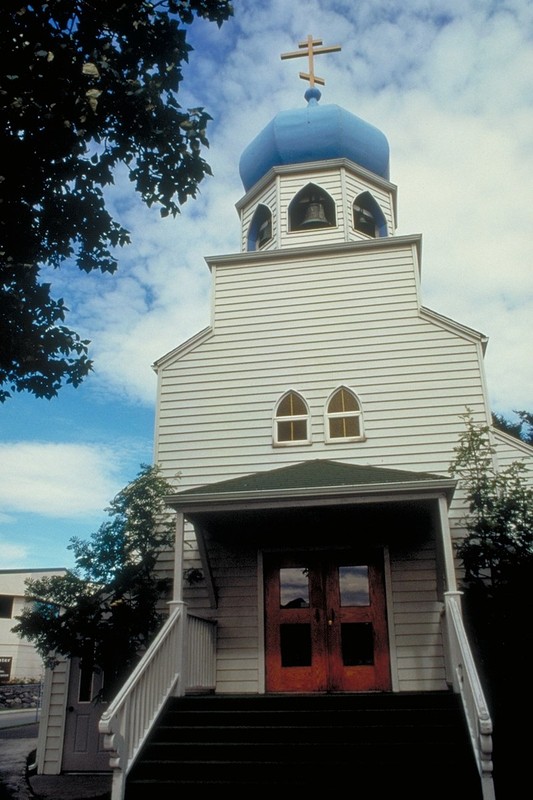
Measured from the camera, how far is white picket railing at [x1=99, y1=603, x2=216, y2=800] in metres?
6.68

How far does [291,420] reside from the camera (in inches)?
456

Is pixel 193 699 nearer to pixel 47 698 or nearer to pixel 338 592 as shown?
pixel 338 592

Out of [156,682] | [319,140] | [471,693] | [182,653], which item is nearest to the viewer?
[471,693]

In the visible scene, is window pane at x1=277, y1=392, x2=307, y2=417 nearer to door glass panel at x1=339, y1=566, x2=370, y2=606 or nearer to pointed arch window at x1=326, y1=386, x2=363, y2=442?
pointed arch window at x1=326, y1=386, x2=363, y2=442

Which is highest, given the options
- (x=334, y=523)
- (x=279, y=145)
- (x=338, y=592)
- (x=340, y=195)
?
(x=279, y=145)

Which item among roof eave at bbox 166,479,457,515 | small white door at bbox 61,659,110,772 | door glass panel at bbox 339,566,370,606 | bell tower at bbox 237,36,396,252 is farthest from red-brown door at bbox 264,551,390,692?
bell tower at bbox 237,36,396,252

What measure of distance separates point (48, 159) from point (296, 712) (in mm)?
7272

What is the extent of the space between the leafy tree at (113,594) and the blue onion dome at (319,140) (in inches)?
295

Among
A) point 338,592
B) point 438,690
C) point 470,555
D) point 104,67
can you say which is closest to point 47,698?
point 338,592

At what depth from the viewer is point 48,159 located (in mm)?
8500

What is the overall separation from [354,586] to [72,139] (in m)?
7.22

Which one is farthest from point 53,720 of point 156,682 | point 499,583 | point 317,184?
point 317,184

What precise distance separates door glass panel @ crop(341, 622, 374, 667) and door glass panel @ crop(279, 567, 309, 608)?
2.40ft

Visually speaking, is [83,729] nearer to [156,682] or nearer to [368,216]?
[156,682]
